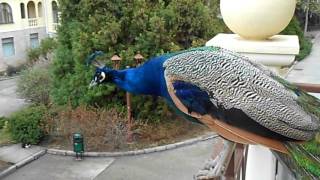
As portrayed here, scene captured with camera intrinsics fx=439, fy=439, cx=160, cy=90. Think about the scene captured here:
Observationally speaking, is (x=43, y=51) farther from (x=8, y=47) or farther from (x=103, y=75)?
(x=103, y=75)

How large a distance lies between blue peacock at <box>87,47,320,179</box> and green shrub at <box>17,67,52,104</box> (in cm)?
909

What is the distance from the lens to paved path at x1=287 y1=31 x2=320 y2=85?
523 inches

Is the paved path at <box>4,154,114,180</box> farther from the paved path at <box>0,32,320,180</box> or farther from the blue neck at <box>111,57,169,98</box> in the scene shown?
the blue neck at <box>111,57,169,98</box>

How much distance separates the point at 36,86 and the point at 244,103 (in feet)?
31.2

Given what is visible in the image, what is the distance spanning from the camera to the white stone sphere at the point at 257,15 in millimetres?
2006

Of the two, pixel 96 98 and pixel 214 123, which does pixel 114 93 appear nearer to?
pixel 96 98

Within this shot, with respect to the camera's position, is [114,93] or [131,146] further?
[114,93]

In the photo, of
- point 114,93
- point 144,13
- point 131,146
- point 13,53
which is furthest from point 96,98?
point 13,53

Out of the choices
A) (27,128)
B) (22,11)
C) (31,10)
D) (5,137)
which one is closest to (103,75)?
(27,128)

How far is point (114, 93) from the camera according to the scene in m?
9.36

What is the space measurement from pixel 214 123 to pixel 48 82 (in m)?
9.45

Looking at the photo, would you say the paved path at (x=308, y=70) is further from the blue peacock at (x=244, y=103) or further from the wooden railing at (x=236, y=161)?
the blue peacock at (x=244, y=103)

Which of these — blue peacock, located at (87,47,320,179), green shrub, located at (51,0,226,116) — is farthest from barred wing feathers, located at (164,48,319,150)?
green shrub, located at (51,0,226,116)

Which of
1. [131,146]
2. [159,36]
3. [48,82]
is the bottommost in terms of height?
[131,146]
